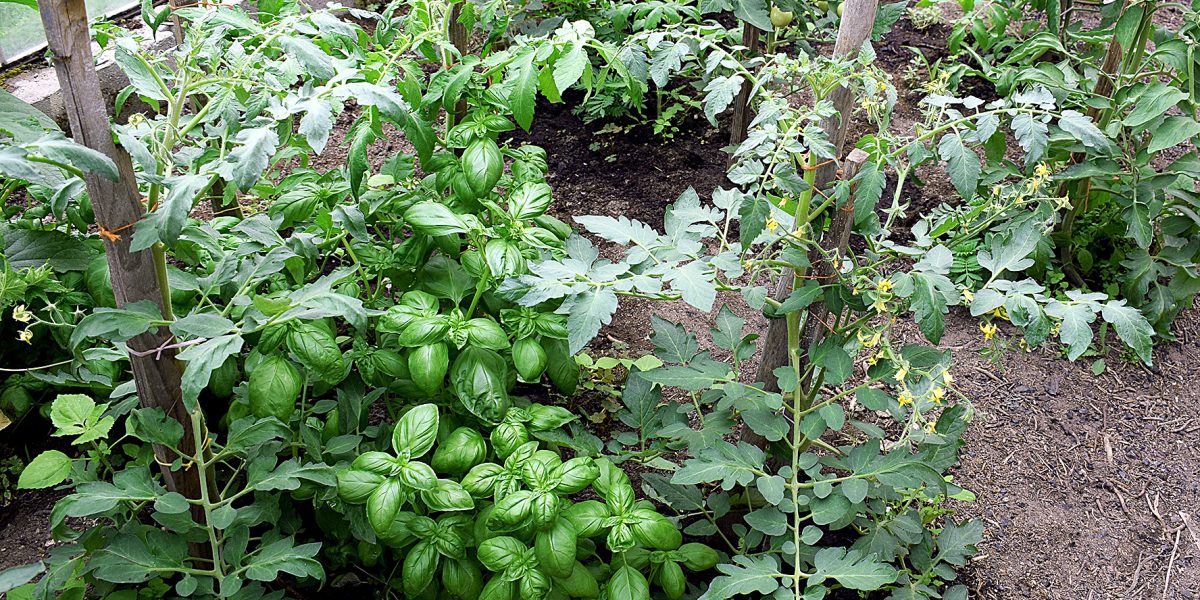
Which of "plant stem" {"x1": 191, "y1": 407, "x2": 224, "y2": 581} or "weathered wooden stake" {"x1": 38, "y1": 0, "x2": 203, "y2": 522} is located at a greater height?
"weathered wooden stake" {"x1": 38, "y1": 0, "x2": 203, "y2": 522}

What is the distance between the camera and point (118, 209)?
5.27ft

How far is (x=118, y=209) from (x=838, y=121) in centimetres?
147

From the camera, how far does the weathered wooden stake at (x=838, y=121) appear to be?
195cm

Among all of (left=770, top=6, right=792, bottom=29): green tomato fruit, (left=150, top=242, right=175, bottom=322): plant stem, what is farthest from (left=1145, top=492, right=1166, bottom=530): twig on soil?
(left=150, top=242, right=175, bottom=322): plant stem

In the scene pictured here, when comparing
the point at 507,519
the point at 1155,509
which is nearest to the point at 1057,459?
the point at 1155,509

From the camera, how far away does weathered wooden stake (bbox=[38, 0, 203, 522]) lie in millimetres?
1457

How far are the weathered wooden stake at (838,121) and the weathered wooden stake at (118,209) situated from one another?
1324mm

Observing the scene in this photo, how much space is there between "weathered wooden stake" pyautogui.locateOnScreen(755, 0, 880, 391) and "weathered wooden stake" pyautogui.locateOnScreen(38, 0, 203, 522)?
132 cm

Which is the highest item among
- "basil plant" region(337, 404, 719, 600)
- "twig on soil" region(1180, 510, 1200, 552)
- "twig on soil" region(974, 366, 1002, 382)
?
"basil plant" region(337, 404, 719, 600)

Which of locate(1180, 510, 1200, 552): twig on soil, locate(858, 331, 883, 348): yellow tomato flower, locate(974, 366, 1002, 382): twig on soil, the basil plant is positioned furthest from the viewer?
locate(974, 366, 1002, 382): twig on soil

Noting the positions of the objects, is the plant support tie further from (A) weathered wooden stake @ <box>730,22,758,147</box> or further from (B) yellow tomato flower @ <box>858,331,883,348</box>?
(A) weathered wooden stake @ <box>730,22,758,147</box>

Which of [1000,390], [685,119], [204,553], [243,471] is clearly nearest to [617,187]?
[685,119]

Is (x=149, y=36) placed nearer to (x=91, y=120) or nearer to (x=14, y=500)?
(x=14, y=500)

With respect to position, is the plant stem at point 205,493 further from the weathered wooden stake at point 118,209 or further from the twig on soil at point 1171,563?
the twig on soil at point 1171,563
